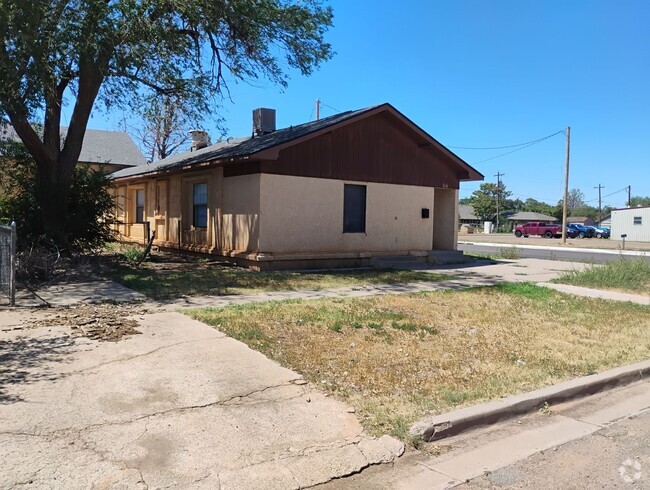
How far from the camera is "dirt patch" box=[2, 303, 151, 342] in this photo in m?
6.71

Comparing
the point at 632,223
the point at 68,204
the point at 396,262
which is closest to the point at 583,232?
the point at 632,223

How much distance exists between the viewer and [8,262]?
841cm

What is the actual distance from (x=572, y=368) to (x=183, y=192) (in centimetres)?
1420

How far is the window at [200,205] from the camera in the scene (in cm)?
1662

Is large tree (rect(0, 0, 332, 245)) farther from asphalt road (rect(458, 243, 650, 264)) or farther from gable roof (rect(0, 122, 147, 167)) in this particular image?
gable roof (rect(0, 122, 147, 167))

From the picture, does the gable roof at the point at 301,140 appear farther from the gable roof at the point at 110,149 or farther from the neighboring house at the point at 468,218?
the neighboring house at the point at 468,218

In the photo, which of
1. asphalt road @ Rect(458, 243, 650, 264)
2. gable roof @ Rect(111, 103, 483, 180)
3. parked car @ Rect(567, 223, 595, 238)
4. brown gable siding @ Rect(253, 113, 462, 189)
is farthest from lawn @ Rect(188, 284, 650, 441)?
parked car @ Rect(567, 223, 595, 238)


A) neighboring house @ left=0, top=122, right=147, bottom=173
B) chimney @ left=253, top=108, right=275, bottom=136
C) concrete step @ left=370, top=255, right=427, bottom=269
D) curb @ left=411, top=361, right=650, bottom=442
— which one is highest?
neighboring house @ left=0, top=122, right=147, bottom=173

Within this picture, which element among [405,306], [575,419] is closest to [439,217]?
[405,306]

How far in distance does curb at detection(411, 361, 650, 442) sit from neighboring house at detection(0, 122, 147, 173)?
33690 millimetres

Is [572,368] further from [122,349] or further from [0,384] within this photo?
[0,384]

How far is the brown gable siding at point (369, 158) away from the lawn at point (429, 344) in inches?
217

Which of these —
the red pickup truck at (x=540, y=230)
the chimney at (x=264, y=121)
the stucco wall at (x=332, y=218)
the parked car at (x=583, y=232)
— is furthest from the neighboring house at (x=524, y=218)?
the chimney at (x=264, y=121)

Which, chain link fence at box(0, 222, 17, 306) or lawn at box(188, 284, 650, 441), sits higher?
chain link fence at box(0, 222, 17, 306)
